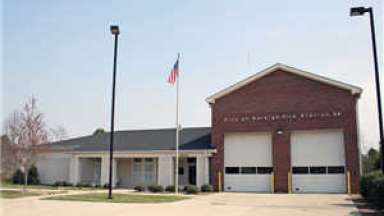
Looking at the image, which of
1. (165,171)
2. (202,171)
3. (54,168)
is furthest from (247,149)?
(54,168)

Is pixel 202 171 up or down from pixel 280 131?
down

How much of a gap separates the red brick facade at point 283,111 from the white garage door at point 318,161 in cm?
69

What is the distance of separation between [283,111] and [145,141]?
13.7m

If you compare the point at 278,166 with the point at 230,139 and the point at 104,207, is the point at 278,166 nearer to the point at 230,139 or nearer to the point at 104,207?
the point at 230,139

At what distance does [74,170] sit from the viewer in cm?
3862

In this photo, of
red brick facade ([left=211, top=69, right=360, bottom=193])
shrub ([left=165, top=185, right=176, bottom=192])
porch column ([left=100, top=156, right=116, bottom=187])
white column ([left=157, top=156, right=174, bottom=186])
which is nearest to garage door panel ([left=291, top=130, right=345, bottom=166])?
red brick facade ([left=211, top=69, right=360, bottom=193])

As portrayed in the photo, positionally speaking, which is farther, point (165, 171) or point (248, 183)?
point (165, 171)

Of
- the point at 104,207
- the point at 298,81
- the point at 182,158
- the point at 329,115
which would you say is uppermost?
the point at 298,81

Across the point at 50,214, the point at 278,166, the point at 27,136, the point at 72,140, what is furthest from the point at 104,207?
the point at 72,140

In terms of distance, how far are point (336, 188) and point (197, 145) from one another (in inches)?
457

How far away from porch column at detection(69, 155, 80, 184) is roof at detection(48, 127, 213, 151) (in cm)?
103

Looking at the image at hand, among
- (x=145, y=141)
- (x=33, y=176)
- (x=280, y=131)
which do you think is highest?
(x=280, y=131)

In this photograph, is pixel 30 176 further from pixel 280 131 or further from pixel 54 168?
pixel 280 131

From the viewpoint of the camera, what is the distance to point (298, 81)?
108ft
